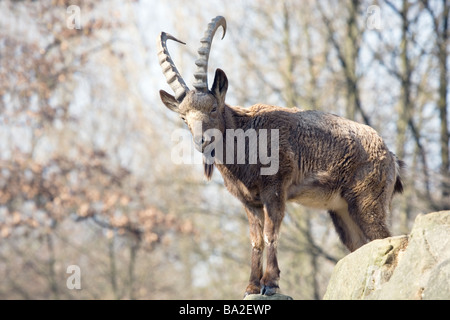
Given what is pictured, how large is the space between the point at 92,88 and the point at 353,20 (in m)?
11.7

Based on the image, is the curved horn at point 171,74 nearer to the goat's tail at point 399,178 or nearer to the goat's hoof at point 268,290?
the goat's hoof at point 268,290

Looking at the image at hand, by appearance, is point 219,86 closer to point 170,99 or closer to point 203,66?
point 203,66

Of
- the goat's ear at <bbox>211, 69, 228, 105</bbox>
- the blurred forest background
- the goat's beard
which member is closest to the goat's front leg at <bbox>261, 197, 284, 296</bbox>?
the goat's beard

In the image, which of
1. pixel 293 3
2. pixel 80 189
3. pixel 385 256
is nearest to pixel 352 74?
pixel 293 3

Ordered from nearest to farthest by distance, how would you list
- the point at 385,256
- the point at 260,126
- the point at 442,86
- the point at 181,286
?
the point at 385,256
the point at 260,126
the point at 442,86
the point at 181,286

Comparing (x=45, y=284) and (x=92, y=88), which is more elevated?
(x=92, y=88)

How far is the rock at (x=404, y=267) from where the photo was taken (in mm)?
6512

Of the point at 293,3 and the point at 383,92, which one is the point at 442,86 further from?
the point at 293,3

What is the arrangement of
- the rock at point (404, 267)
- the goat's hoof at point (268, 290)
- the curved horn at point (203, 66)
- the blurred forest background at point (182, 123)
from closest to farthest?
1. the rock at point (404, 267)
2. the goat's hoof at point (268, 290)
3. the curved horn at point (203, 66)
4. the blurred forest background at point (182, 123)

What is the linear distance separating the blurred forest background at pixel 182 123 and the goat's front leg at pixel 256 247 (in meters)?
9.00

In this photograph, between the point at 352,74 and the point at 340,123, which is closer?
the point at 340,123

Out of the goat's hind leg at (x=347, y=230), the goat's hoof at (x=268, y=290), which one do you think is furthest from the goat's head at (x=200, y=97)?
the goat's hind leg at (x=347, y=230)

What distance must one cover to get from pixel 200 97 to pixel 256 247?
2.16 meters

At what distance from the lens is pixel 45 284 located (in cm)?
2866
